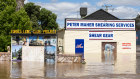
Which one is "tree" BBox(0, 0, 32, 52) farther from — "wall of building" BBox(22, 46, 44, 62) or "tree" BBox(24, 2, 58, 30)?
"tree" BBox(24, 2, 58, 30)

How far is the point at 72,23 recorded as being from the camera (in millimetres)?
41469

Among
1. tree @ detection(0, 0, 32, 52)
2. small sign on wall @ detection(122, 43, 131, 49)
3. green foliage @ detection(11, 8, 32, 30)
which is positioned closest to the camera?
tree @ detection(0, 0, 32, 52)

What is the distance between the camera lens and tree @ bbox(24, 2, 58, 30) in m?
59.9

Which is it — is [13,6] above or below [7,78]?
above

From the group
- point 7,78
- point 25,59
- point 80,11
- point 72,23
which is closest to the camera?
point 7,78

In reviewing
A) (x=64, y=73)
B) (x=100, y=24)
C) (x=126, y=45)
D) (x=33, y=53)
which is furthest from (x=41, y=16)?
(x=64, y=73)

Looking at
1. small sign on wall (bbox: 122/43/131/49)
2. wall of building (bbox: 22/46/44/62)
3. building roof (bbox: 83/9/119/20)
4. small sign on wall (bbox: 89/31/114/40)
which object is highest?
building roof (bbox: 83/9/119/20)

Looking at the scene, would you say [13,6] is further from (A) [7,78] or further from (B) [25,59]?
(A) [7,78]

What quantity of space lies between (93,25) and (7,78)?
29.3 meters

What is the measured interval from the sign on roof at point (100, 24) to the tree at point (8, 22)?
46.2 ft

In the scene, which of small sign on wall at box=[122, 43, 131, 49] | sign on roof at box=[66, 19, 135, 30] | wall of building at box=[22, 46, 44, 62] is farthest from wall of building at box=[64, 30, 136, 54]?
wall of building at box=[22, 46, 44, 62]

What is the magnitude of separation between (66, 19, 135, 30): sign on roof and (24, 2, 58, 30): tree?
761 inches

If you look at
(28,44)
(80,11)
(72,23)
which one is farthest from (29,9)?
(28,44)

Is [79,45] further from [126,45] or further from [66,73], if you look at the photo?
[66,73]
